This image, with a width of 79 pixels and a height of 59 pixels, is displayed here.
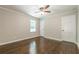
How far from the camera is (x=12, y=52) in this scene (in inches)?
65.1

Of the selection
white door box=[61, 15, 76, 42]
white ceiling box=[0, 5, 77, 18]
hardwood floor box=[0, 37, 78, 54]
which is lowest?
hardwood floor box=[0, 37, 78, 54]

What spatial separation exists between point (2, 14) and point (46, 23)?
0.82m

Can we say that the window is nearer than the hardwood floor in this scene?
No

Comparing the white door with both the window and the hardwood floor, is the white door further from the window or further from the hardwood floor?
the window

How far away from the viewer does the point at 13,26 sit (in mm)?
1697

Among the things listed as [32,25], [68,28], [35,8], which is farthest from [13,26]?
[68,28]

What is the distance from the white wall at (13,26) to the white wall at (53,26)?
0.16m

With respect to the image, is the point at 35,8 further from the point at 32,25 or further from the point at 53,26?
the point at 53,26

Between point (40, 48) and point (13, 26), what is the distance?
2.12 ft

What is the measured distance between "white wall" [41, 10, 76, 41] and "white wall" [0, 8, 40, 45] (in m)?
0.16

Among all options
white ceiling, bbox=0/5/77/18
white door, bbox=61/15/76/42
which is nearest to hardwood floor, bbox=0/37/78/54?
white door, bbox=61/15/76/42

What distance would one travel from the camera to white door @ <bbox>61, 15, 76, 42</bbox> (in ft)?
5.58

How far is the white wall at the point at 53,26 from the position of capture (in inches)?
68.7

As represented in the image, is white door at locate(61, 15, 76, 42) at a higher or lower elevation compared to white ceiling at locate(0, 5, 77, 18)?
lower
